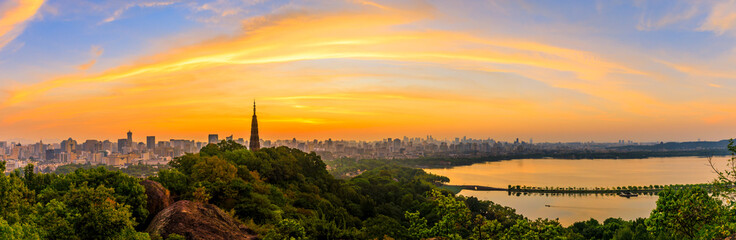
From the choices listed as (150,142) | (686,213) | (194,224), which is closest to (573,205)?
(686,213)

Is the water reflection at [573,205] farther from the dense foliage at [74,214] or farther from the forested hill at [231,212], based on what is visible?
the dense foliage at [74,214]

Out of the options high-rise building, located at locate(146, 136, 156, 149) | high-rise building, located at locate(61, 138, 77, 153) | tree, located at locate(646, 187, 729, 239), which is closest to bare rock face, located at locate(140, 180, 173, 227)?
tree, located at locate(646, 187, 729, 239)

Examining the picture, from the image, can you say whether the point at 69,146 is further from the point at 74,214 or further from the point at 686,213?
the point at 686,213

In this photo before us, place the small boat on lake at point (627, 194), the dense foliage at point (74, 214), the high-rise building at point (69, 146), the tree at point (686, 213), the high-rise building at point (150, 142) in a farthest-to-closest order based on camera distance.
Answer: the high-rise building at point (150, 142) → the high-rise building at point (69, 146) → the small boat on lake at point (627, 194) → the dense foliage at point (74, 214) → the tree at point (686, 213)

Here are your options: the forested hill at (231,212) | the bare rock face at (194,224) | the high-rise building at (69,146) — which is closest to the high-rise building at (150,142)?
the high-rise building at (69,146)

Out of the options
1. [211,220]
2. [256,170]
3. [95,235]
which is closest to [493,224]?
[211,220]

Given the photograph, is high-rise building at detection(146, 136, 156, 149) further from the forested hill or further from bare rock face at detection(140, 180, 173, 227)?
bare rock face at detection(140, 180, 173, 227)
